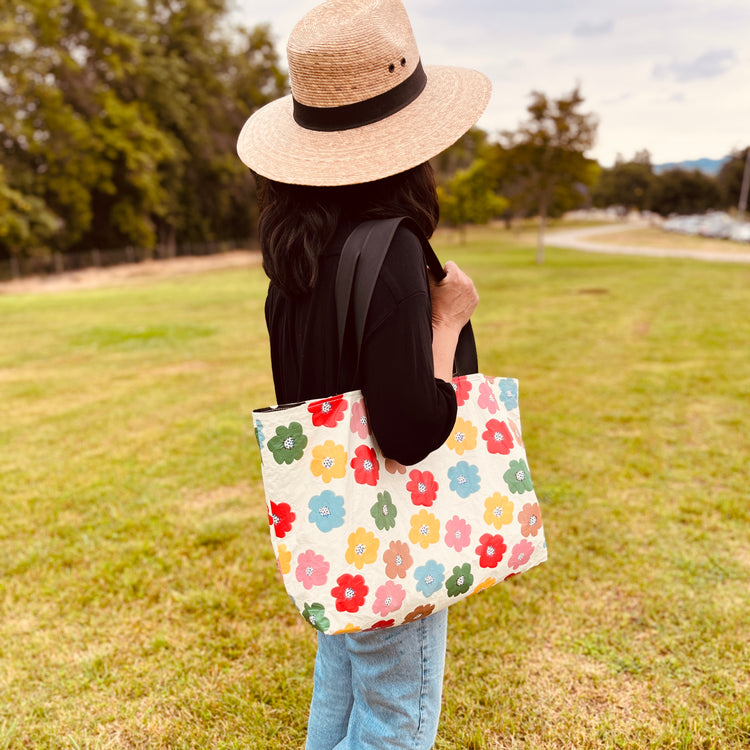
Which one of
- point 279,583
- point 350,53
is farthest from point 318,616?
point 279,583

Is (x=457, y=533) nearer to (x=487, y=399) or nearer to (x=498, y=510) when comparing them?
(x=498, y=510)

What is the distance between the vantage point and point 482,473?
4.61 feet

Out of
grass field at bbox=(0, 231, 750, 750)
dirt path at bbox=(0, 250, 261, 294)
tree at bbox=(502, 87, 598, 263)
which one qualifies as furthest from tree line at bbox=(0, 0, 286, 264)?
grass field at bbox=(0, 231, 750, 750)

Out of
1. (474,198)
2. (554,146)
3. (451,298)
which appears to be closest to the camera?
(451,298)

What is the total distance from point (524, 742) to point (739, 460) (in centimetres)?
326

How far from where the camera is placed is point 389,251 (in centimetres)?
114

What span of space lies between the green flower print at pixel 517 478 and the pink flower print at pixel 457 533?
16 centimetres

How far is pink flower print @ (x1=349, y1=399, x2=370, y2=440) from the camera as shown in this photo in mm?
1230

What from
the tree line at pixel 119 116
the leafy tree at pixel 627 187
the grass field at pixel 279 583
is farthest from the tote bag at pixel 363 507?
the leafy tree at pixel 627 187

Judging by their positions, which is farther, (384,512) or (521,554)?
(521,554)

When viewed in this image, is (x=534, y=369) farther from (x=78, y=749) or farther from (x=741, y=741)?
(x=78, y=749)

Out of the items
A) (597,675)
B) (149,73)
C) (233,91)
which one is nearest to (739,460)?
(597,675)

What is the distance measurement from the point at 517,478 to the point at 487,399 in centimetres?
21

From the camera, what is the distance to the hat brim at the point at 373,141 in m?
1.22
